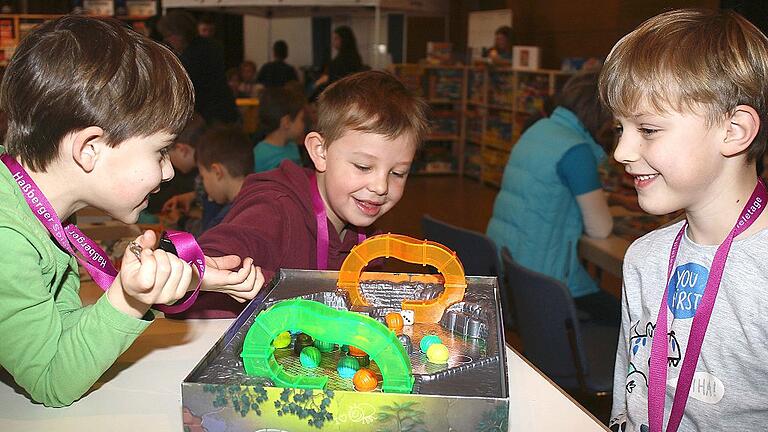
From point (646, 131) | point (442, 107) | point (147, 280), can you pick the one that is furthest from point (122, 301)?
point (442, 107)

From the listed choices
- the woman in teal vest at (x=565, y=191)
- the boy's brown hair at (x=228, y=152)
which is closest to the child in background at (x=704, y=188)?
the woman in teal vest at (x=565, y=191)

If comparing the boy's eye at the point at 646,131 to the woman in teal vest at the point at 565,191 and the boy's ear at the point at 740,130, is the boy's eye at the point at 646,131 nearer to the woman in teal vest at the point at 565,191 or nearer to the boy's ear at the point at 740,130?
the boy's ear at the point at 740,130

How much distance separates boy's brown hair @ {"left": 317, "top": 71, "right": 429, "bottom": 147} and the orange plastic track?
609 millimetres

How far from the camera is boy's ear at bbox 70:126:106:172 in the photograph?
1.12m

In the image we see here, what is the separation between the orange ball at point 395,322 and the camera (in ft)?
3.57

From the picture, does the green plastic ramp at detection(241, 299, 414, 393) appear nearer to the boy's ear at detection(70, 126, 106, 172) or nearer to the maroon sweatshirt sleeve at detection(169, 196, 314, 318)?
the boy's ear at detection(70, 126, 106, 172)

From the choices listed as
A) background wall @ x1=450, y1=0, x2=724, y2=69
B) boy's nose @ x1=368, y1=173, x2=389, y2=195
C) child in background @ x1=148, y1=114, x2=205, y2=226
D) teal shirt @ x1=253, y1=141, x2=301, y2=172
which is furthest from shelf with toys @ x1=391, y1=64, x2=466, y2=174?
boy's nose @ x1=368, y1=173, x2=389, y2=195

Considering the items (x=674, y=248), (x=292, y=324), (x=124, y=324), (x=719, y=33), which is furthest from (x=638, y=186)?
(x=124, y=324)

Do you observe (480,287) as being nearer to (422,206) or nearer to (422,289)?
(422,289)

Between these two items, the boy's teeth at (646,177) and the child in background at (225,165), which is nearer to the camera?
the boy's teeth at (646,177)

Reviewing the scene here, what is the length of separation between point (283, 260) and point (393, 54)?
8.89m

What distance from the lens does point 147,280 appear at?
974 mm

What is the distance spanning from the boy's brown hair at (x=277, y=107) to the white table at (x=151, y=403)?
10.3 feet

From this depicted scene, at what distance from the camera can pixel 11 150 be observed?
1.17m
